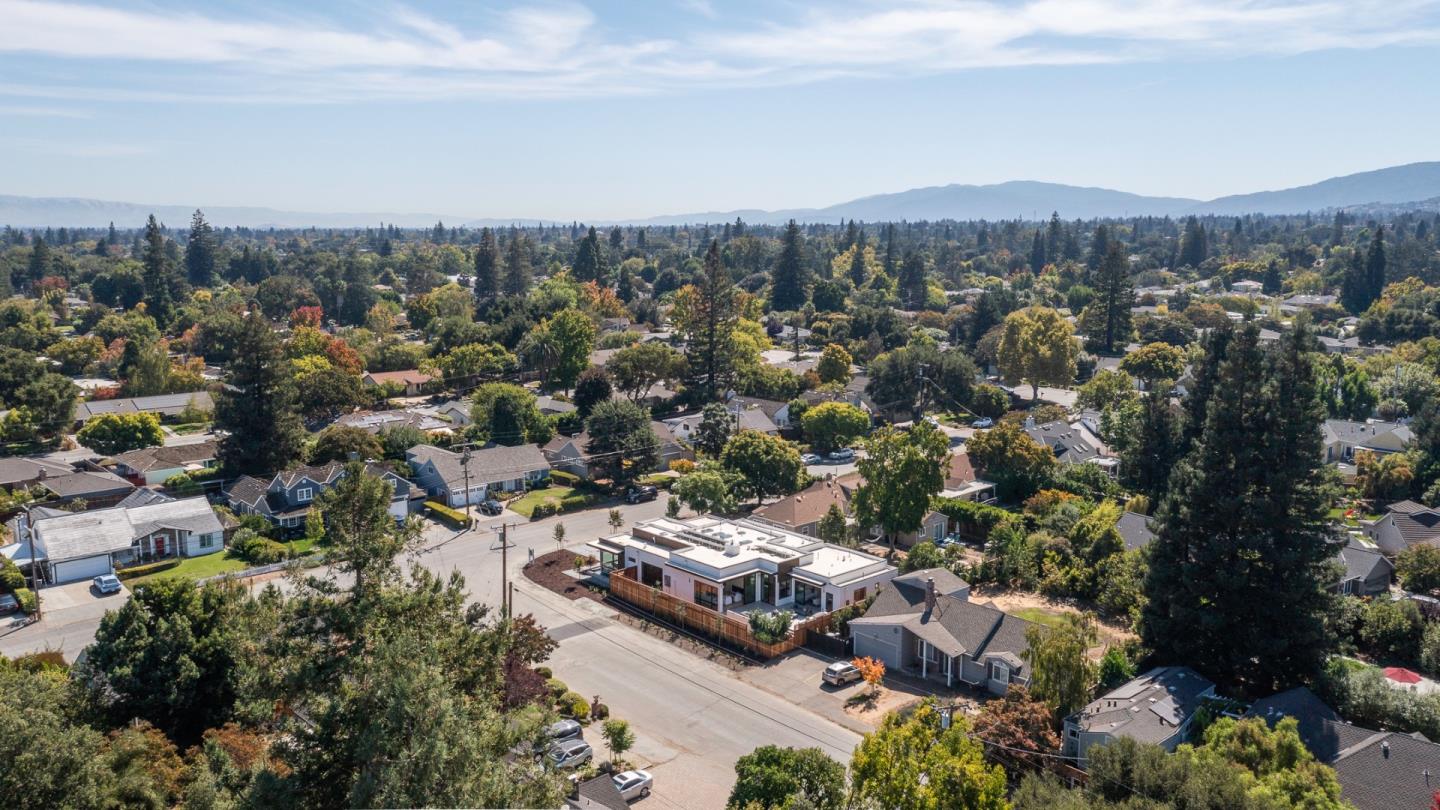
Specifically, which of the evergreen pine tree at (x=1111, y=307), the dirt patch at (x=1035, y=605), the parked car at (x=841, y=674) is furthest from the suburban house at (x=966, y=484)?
the evergreen pine tree at (x=1111, y=307)

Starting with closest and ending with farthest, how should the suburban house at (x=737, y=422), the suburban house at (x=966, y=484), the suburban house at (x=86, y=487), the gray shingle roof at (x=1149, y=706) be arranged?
the gray shingle roof at (x=1149, y=706) → the suburban house at (x=86, y=487) → the suburban house at (x=966, y=484) → the suburban house at (x=737, y=422)

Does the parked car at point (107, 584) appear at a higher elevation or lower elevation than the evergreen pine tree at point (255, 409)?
lower

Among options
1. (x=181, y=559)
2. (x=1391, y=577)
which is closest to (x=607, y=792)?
(x=181, y=559)

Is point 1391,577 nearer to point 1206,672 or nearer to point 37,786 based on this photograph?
point 1206,672

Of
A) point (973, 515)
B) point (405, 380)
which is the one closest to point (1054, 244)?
point (405, 380)

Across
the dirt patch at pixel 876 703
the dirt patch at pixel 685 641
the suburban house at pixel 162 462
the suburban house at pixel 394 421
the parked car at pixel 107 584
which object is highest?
the suburban house at pixel 394 421

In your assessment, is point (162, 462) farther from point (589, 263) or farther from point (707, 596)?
point (589, 263)

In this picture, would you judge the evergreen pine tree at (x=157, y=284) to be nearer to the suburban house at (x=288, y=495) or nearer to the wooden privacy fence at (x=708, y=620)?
the suburban house at (x=288, y=495)
